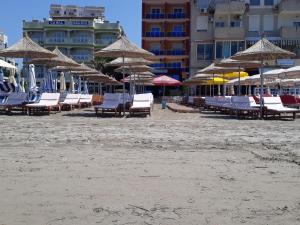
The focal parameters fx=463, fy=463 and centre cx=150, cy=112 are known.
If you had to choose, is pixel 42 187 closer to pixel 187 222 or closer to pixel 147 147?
pixel 187 222

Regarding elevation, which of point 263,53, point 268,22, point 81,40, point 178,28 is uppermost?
point 81,40

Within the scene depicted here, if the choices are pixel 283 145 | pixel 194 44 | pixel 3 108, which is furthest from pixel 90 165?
pixel 194 44

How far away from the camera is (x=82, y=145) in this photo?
9.35 m

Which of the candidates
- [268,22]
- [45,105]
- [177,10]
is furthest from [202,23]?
[45,105]

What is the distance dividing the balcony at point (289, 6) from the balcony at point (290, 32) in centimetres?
218

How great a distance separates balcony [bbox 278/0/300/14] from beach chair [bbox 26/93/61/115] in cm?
3920

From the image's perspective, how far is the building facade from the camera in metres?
53.8

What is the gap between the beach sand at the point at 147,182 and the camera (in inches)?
175

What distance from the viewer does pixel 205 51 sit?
57219mm

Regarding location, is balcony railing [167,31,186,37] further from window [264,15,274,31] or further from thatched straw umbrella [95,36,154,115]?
thatched straw umbrella [95,36,154,115]

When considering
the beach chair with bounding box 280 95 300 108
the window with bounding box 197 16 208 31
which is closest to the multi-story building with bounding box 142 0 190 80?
the window with bounding box 197 16 208 31

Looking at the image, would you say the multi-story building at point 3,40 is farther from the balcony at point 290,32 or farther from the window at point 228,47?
the balcony at point 290,32

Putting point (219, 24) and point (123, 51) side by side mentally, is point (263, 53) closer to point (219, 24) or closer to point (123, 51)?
point (123, 51)

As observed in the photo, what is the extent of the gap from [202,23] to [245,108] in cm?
4037
